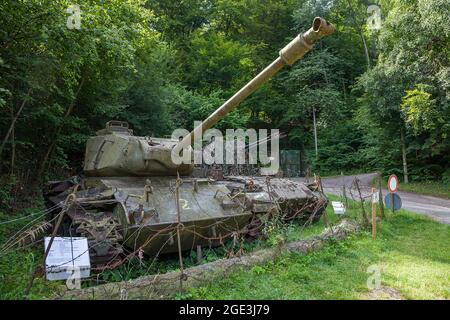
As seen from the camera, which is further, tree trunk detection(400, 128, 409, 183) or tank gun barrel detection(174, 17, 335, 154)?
tree trunk detection(400, 128, 409, 183)

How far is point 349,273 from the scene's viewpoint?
659cm

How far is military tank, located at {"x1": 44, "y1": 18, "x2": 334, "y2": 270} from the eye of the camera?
6227mm

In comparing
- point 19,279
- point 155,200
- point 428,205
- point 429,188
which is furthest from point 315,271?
point 429,188

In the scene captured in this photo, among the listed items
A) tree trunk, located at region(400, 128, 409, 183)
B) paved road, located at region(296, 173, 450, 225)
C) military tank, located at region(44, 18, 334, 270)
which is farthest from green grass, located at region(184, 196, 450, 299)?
tree trunk, located at region(400, 128, 409, 183)

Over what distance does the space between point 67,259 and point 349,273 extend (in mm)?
4325

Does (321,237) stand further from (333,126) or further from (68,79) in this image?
(333,126)

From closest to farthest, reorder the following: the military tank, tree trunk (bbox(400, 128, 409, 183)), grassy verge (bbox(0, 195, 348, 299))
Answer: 1. grassy verge (bbox(0, 195, 348, 299))
2. the military tank
3. tree trunk (bbox(400, 128, 409, 183))

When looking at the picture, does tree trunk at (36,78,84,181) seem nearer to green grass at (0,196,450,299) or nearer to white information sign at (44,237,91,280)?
green grass at (0,196,450,299)

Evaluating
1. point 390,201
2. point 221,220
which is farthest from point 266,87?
point 221,220

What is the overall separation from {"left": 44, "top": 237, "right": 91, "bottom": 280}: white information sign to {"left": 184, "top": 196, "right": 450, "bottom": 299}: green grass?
1468 mm

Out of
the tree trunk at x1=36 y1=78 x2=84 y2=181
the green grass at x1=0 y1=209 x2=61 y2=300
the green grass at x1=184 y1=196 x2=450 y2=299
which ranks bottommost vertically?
the green grass at x1=184 y1=196 x2=450 y2=299

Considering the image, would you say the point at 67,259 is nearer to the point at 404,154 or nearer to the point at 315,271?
the point at 315,271

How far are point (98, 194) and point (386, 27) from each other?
1746cm
